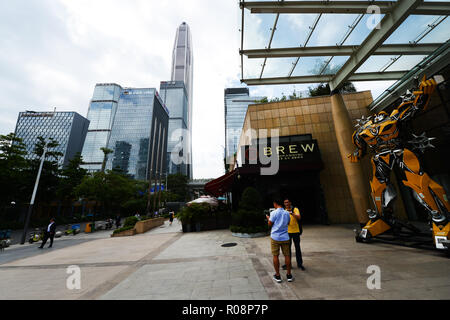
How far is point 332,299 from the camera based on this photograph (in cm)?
286

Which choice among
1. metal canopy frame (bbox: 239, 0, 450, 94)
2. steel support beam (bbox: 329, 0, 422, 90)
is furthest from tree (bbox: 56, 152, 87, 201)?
steel support beam (bbox: 329, 0, 422, 90)

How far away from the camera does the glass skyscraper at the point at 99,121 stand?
9650 cm

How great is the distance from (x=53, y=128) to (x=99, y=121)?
71.6 feet

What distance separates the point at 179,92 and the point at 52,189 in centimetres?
14558

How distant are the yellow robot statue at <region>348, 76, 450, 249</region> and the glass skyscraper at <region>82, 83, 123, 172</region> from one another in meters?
114

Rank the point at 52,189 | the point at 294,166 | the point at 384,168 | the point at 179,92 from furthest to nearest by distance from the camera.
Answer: the point at 179,92
the point at 52,189
the point at 294,166
the point at 384,168

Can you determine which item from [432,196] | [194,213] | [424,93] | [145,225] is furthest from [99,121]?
[432,196]

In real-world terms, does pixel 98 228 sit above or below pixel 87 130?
below

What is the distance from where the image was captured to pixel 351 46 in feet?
27.3

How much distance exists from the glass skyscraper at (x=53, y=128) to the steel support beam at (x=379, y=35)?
119 meters

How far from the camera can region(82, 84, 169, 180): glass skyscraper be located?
92500 millimetres

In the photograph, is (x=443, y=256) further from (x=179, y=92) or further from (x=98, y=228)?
(x=179, y=92)
